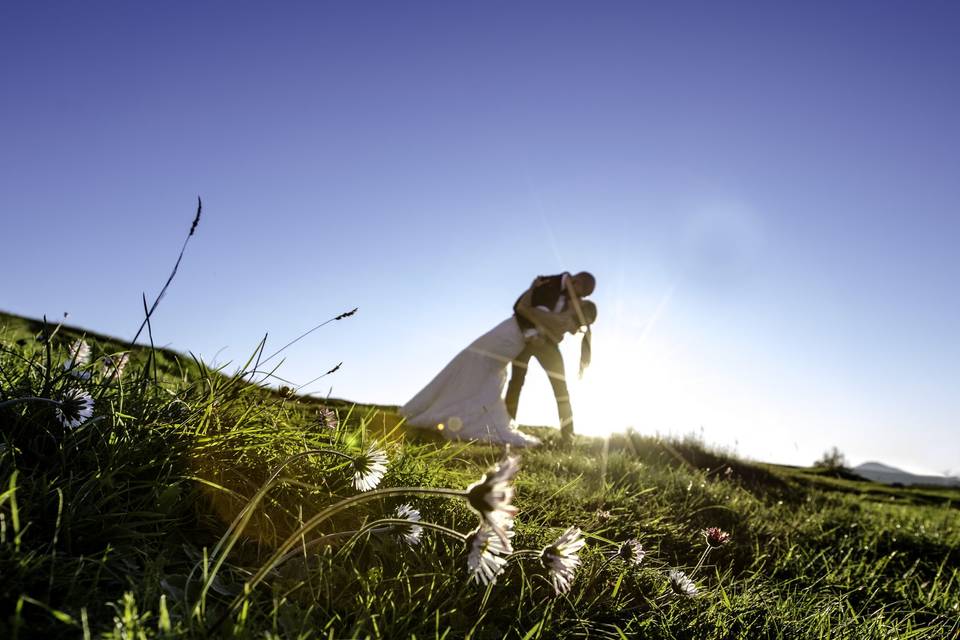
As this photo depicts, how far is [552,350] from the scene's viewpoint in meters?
11.1

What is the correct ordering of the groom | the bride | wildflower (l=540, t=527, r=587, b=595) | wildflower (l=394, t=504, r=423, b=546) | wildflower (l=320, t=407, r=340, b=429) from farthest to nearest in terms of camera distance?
the groom → the bride → wildflower (l=320, t=407, r=340, b=429) → wildflower (l=394, t=504, r=423, b=546) → wildflower (l=540, t=527, r=587, b=595)

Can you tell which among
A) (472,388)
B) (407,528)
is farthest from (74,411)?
(472,388)

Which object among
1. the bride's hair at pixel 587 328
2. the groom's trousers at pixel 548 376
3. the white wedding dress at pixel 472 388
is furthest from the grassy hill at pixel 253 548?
the bride's hair at pixel 587 328

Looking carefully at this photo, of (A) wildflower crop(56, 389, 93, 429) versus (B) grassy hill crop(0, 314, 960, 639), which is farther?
(A) wildflower crop(56, 389, 93, 429)

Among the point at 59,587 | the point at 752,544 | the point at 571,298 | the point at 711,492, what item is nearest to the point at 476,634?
the point at 59,587

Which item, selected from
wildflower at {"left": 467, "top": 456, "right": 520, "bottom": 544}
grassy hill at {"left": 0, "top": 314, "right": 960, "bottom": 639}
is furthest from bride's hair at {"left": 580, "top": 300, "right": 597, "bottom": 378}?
wildflower at {"left": 467, "top": 456, "right": 520, "bottom": 544}

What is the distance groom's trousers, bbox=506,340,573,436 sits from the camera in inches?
424

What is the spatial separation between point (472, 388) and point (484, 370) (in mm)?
356

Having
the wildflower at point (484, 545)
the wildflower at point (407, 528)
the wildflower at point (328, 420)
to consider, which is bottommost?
the wildflower at point (407, 528)

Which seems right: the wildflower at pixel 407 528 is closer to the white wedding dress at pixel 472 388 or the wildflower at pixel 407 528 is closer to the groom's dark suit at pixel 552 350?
the white wedding dress at pixel 472 388

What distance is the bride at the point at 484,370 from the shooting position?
1048cm

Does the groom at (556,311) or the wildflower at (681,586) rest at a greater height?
the groom at (556,311)

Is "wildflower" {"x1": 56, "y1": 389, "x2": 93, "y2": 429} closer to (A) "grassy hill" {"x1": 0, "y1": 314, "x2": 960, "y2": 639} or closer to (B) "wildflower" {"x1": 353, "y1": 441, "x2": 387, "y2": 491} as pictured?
(A) "grassy hill" {"x1": 0, "y1": 314, "x2": 960, "y2": 639}

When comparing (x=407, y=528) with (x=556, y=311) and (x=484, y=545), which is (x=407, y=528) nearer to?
(x=484, y=545)
